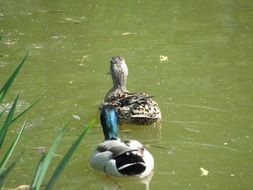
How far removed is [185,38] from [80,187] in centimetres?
609

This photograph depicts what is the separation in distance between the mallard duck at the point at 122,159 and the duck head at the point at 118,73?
7.36 ft

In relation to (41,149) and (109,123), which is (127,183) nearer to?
(109,123)

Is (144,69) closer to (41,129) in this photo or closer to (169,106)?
(169,106)

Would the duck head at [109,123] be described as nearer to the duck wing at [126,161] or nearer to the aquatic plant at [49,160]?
the duck wing at [126,161]

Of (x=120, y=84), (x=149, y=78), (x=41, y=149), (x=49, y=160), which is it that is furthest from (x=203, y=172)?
(x=149, y=78)

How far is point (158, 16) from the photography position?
1368cm

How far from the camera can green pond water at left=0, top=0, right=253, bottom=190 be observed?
6.83 meters

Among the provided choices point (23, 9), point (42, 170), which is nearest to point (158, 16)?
point (23, 9)

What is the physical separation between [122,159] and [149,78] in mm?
3518

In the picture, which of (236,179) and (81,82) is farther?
(81,82)

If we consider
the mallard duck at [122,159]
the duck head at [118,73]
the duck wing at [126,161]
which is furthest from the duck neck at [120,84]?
the duck wing at [126,161]

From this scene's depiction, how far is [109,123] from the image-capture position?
7547 mm

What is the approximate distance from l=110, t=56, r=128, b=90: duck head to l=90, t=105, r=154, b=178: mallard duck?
2.24 m

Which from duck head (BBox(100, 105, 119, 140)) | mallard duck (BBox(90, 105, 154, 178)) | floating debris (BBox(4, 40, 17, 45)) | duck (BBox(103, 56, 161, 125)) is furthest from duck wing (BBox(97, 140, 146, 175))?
floating debris (BBox(4, 40, 17, 45))
